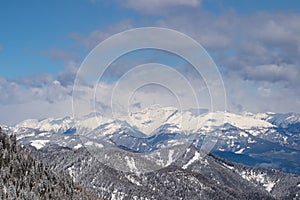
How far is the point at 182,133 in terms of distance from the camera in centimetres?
7012

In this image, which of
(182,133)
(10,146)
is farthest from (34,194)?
(182,133)

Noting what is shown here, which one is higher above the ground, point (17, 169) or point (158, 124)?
point (17, 169)

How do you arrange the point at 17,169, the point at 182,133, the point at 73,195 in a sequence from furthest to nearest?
the point at 73,195 → the point at 17,169 → the point at 182,133

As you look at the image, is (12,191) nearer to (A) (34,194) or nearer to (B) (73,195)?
(A) (34,194)

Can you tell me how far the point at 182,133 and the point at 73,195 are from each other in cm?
13498

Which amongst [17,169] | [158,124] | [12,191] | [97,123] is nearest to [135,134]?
[97,123]

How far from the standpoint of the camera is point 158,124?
85.2 metres

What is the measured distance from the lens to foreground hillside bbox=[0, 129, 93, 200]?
16025cm

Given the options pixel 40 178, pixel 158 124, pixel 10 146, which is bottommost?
pixel 158 124

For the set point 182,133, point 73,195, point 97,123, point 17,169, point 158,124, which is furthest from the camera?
point 73,195

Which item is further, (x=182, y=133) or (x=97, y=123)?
(x=182, y=133)

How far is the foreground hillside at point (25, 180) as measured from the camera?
160 metres

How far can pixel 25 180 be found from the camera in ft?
573

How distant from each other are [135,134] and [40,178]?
132745 millimetres
